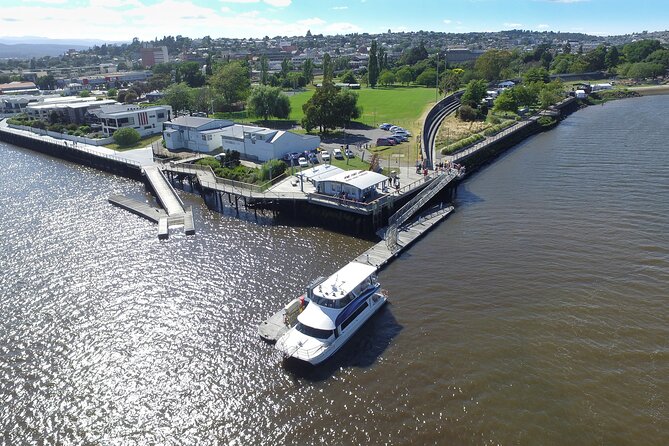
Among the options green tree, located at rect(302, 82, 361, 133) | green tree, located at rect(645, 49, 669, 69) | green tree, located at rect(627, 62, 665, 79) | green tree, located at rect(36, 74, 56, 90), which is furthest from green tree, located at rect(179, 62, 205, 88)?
green tree, located at rect(645, 49, 669, 69)

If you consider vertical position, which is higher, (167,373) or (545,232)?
(545,232)

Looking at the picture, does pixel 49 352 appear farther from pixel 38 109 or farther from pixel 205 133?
pixel 38 109

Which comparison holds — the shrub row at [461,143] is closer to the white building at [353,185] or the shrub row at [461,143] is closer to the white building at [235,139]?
the white building at [235,139]

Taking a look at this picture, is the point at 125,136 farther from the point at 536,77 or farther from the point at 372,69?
the point at 536,77

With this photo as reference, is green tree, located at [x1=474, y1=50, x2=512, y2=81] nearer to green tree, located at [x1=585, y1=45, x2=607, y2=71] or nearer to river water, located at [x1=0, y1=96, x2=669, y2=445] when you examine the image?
green tree, located at [x1=585, y1=45, x2=607, y2=71]

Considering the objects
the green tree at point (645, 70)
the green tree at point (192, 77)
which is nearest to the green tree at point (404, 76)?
the green tree at point (192, 77)

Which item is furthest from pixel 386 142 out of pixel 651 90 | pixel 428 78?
pixel 651 90

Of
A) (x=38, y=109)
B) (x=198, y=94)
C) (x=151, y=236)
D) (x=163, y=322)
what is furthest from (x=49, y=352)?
(x=38, y=109)
